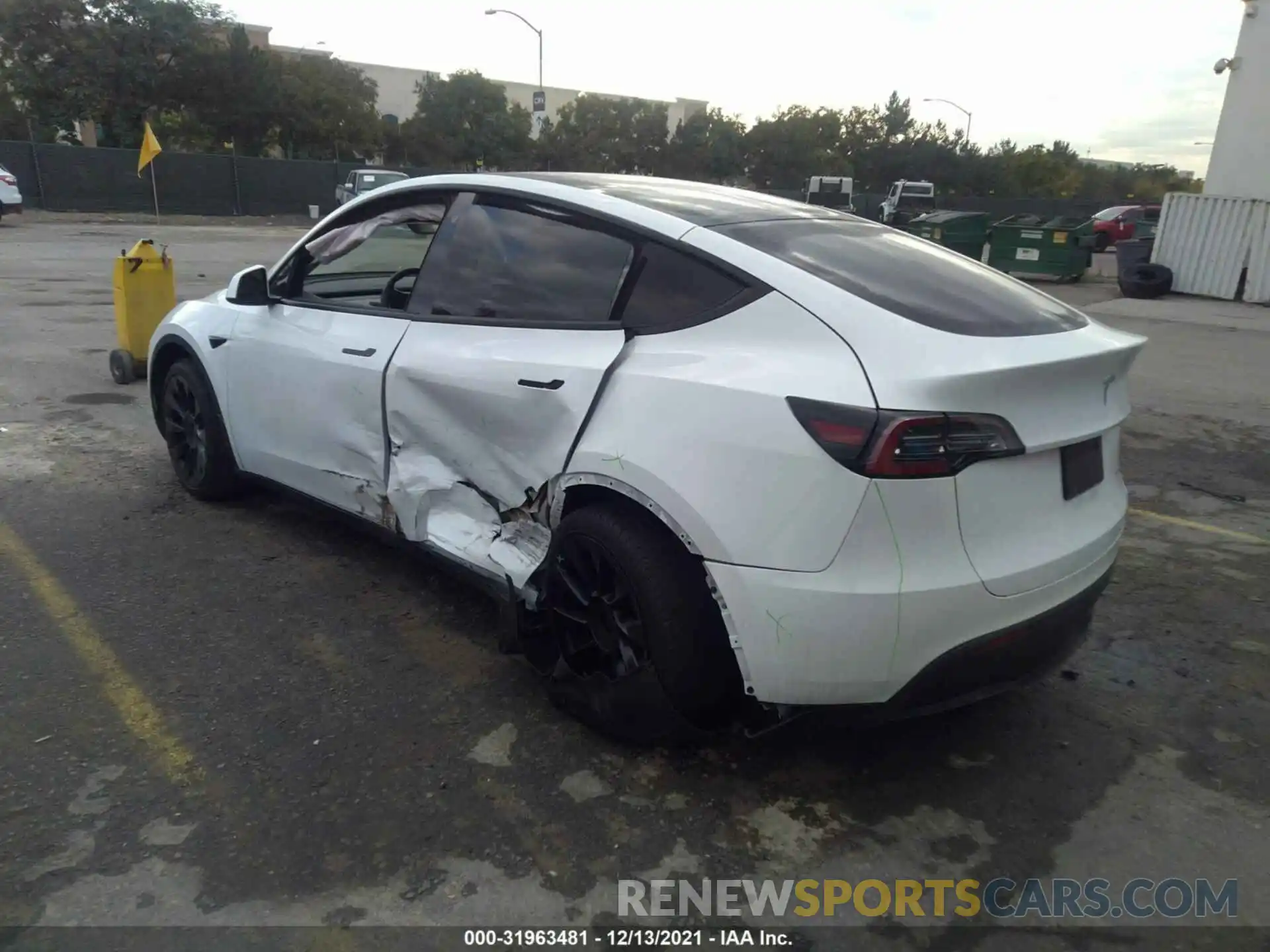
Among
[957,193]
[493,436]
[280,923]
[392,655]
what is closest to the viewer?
[280,923]

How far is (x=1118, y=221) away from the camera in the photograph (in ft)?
113

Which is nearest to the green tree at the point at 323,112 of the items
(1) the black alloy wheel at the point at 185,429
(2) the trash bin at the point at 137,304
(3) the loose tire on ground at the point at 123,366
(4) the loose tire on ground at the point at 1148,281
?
(4) the loose tire on ground at the point at 1148,281

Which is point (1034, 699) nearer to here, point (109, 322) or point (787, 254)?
point (787, 254)

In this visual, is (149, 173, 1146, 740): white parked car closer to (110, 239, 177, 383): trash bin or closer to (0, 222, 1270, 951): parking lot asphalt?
(0, 222, 1270, 951): parking lot asphalt

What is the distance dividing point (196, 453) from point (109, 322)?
6.73 metres

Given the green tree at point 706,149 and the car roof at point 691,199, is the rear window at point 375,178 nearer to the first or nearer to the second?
the car roof at point 691,199

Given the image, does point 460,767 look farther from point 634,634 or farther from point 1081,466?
point 1081,466

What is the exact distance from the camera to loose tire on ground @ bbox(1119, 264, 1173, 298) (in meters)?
17.9

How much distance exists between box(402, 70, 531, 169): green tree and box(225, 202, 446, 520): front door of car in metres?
50.3

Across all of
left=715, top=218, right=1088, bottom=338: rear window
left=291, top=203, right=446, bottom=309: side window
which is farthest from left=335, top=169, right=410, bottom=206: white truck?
left=715, top=218, right=1088, bottom=338: rear window

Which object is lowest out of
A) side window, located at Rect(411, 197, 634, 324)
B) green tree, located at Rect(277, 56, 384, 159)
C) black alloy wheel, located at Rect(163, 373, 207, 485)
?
black alloy wheel, located at Rect(163, 373, 207, 485)

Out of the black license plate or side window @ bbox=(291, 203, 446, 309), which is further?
side window @ bbox=(291, 203, 446, 309)

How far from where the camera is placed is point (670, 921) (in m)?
2.39

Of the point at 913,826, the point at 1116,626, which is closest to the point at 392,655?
the point at 913,826
